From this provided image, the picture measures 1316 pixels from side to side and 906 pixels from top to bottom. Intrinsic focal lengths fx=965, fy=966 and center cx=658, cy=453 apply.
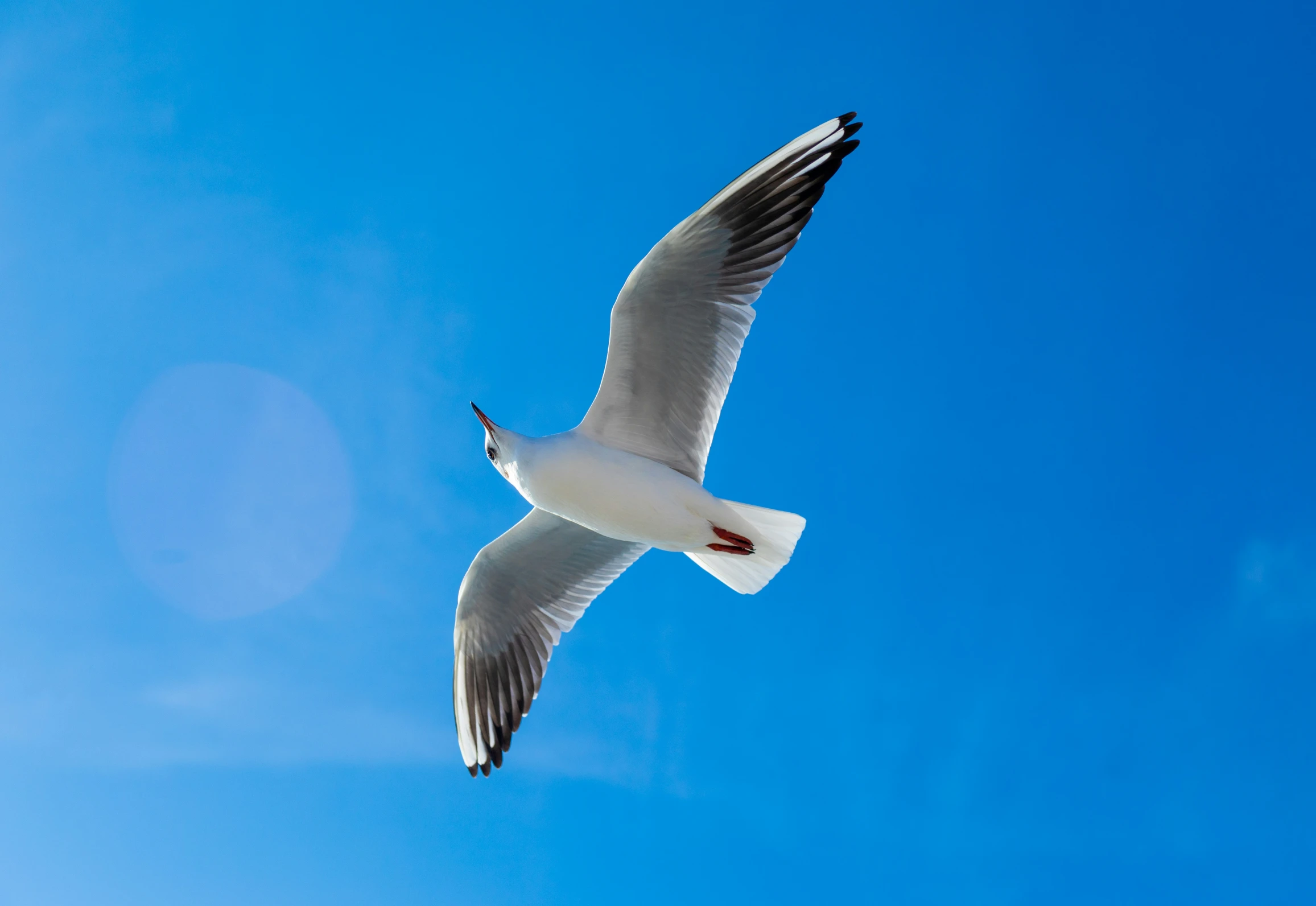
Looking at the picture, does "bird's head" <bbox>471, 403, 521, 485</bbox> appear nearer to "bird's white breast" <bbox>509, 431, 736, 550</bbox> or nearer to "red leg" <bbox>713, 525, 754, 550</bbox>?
"bird's white breast" <bbox>509, 431, 736, 550</bbox>

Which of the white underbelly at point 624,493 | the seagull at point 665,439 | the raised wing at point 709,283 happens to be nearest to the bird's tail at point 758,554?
the seagull at point 665,439

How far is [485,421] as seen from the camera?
588 centimetres

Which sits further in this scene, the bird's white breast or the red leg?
the red leg

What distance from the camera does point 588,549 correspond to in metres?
6.48

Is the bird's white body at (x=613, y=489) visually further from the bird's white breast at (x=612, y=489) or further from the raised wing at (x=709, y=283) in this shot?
the raised wing at (x=709, y=283)

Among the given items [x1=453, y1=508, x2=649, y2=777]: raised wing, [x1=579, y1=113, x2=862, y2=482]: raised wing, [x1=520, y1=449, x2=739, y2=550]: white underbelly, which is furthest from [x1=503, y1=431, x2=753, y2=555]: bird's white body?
[x1=453, y1=508, x2=649, y2=777]: raised wing

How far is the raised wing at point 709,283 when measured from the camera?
5.14 meters

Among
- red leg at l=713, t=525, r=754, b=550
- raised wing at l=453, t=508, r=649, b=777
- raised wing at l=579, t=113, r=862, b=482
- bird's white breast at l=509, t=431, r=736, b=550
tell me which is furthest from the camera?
raised wing at l=453, t=508, r=649, b=777

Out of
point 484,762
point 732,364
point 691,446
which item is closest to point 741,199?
point 732,364

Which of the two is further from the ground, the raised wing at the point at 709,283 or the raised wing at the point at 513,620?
the raised wing at the point at 709,283

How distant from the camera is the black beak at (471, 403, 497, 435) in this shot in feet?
19.1

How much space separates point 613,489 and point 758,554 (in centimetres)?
97

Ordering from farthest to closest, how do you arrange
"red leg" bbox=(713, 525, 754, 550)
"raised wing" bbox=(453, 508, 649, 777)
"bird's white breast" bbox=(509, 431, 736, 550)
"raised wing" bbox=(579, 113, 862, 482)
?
"raised wing" bbox=(453, 508, 649, 777)
"red leg" bbox=(713, 525, 754, 550)
"bird's white breast" bbox=(509, 431, 736, 550)
"raised wing" bbox=(579, 113, 862, 482)

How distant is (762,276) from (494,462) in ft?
6.44
